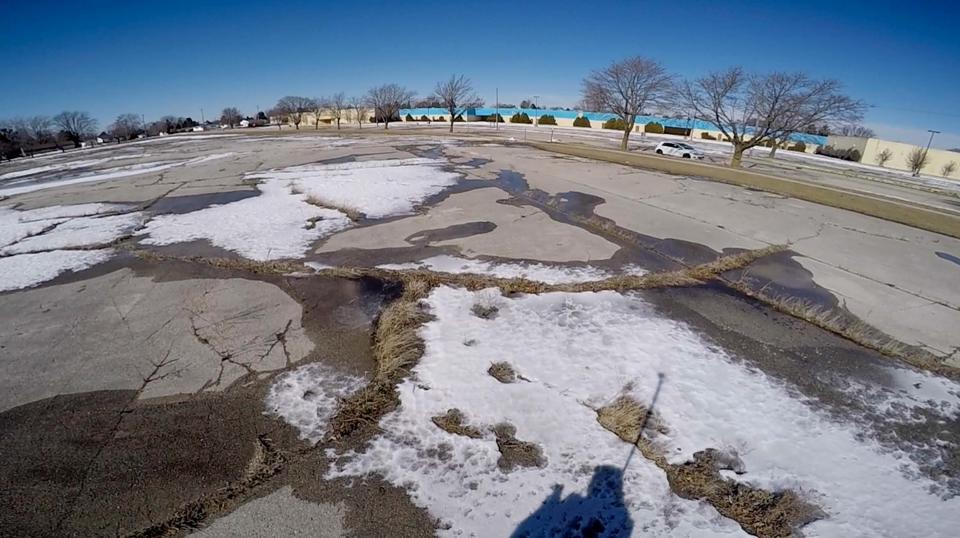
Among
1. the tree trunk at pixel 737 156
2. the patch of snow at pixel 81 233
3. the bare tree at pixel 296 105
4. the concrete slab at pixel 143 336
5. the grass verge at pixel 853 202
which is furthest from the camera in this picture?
the bare tree at pixel 296 105

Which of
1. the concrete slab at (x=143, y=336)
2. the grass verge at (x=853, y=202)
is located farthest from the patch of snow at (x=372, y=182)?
the grass verge at (x=853, y=202)

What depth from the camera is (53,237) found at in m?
8.63

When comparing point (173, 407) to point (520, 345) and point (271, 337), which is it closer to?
point (271, 337)

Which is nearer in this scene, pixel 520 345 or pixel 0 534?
pixel 0 534

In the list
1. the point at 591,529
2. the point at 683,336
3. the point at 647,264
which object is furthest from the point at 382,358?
the point at 647,264

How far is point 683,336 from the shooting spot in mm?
4832

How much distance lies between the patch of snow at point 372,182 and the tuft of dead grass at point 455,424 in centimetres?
727

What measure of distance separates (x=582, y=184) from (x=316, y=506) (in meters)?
13.1

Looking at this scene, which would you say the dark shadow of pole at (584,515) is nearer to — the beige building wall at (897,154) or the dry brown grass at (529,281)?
the dry brown grass at (529,281)

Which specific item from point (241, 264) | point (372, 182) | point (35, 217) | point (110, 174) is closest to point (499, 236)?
point (241, 264)

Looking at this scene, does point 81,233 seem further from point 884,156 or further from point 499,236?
point 884,156

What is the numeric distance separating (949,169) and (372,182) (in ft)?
186

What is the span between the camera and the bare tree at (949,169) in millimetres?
37688

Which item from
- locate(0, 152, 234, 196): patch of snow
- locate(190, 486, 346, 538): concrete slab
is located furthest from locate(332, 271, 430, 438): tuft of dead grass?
locate(0, 152, 234, 196): patch of snow
